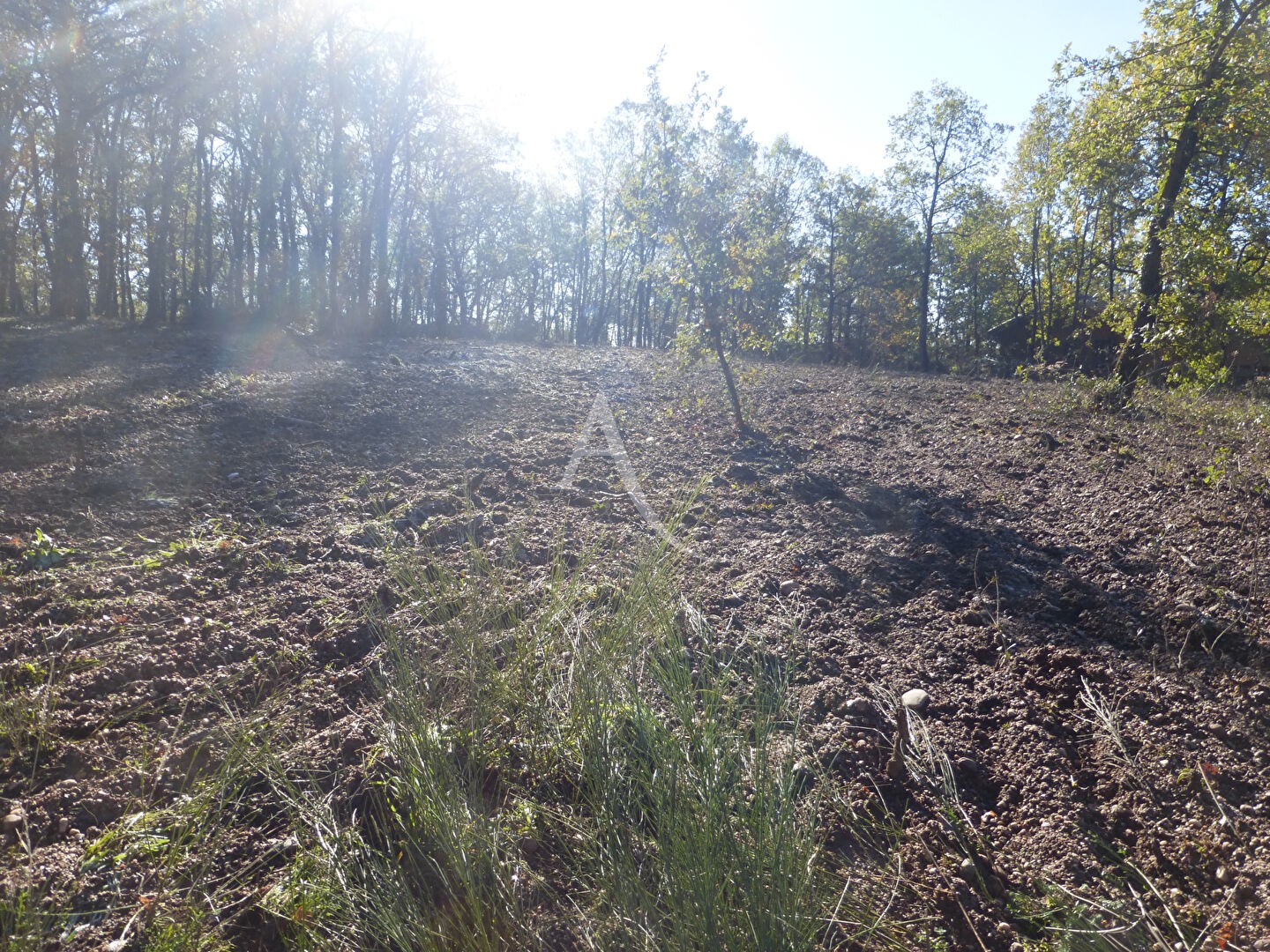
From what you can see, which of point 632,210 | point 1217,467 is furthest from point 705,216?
point 1217,467

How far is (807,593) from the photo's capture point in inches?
132

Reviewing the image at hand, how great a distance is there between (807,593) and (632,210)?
5406 mm

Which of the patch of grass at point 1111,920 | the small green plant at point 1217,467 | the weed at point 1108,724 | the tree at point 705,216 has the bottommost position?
the patch of grass at point 1111,920

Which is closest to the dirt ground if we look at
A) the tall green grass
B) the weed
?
the weed

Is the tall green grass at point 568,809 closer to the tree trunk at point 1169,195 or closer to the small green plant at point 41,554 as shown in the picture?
the small green plant at point 41,554

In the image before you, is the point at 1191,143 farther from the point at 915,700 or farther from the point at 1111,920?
the point at 1111,920

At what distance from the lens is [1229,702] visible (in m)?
2.25

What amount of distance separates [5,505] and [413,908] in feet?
13.2

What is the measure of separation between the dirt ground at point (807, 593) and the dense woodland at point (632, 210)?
1.76 meters

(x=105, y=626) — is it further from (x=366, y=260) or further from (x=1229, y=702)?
(x=366, y=260)

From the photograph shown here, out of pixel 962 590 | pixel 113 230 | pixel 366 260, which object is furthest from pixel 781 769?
pixel 366 260

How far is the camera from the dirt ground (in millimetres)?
1812

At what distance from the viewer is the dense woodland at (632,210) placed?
680 cm

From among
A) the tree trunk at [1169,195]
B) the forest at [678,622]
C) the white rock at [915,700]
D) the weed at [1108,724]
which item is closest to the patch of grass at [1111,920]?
the forest at [678,622]
